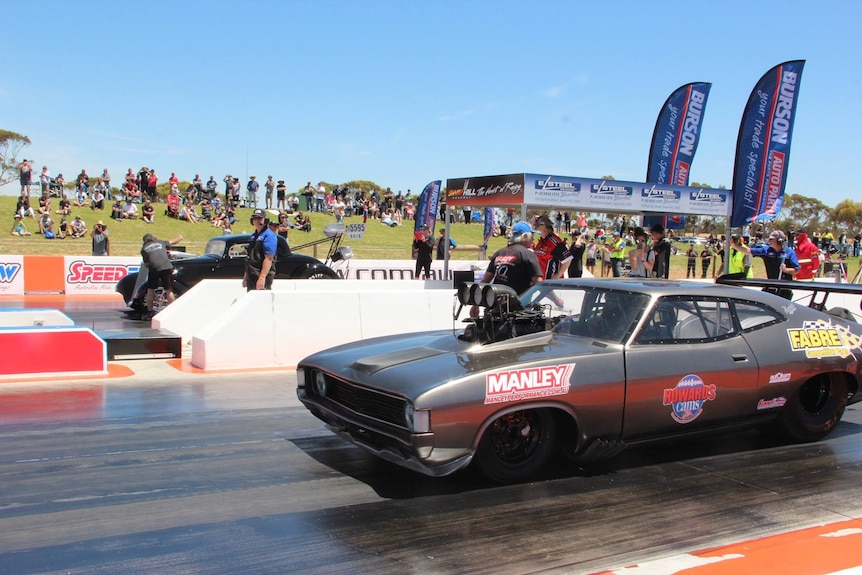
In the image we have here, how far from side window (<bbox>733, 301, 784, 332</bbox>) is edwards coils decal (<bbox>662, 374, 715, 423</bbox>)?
2.30 feet

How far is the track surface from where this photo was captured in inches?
140

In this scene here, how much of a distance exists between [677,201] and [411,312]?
9.63 meters

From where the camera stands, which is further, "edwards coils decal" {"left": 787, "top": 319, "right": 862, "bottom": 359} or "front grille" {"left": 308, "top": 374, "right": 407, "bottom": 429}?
"edwards coils decal" {"left": 787, "top": 319, "right": 862, "bottom": 359}

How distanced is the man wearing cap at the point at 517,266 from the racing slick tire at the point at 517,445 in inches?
121

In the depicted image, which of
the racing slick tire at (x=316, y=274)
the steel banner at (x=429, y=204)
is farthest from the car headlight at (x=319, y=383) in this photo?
the steel banner at (x=429, y=204)

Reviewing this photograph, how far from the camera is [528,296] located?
19.1ft

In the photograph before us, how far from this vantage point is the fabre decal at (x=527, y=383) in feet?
14.0

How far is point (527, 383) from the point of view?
4.38 metres

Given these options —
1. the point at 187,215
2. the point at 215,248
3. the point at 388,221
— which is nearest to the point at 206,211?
the point at 187,215

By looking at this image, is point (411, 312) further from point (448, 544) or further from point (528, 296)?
point (448, 544)

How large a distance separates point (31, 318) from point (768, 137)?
17.9 meters

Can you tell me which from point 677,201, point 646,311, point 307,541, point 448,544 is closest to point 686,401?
point 646,311

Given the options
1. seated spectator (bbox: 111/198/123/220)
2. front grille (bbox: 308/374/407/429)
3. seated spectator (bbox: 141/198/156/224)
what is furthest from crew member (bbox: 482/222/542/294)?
seated spectator (bbox: 111/198/123/220)

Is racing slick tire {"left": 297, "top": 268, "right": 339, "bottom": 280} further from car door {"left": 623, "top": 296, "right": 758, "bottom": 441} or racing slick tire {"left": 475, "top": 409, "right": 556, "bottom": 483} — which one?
racing slick tire {"left": 475, "top": 409, "right": 556, "bottom": 483}
